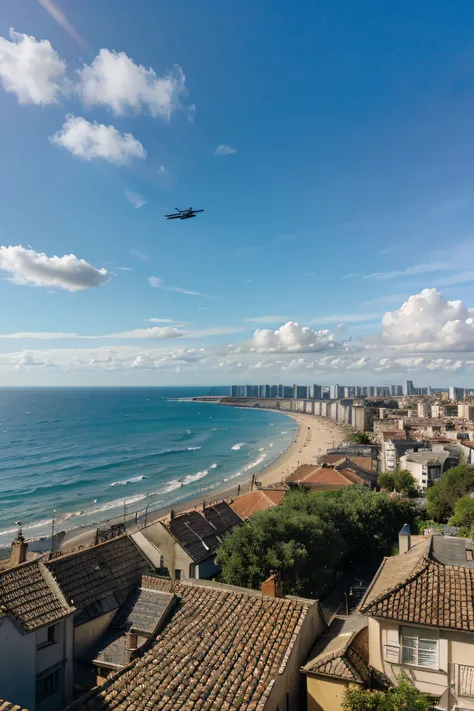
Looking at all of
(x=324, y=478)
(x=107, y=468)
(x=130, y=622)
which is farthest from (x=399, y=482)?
(x=107, y=468)

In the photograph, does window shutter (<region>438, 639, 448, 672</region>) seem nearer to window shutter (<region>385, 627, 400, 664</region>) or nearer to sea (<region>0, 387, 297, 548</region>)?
window shutter (<region>385, 627, 400, 664</region>)

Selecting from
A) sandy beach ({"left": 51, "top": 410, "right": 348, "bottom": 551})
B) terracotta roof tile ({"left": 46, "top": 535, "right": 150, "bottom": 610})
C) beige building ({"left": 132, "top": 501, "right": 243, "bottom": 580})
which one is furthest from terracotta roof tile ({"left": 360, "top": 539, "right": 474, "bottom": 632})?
sandy beach ({"left": 51, "top": 410, "right": 348, "bottom": 551})

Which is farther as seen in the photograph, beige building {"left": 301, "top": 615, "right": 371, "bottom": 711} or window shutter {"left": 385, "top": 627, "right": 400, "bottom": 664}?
window shutter {"left": 385, "top": 627, "right": 400, "bottom": 664}

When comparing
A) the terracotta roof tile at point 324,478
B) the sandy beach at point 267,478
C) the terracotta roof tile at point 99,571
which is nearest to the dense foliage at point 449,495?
the terracotta roof tile at point 324,478

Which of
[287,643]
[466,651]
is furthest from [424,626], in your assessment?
[287,643]

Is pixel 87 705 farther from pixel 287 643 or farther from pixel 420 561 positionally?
pixel 420 561
